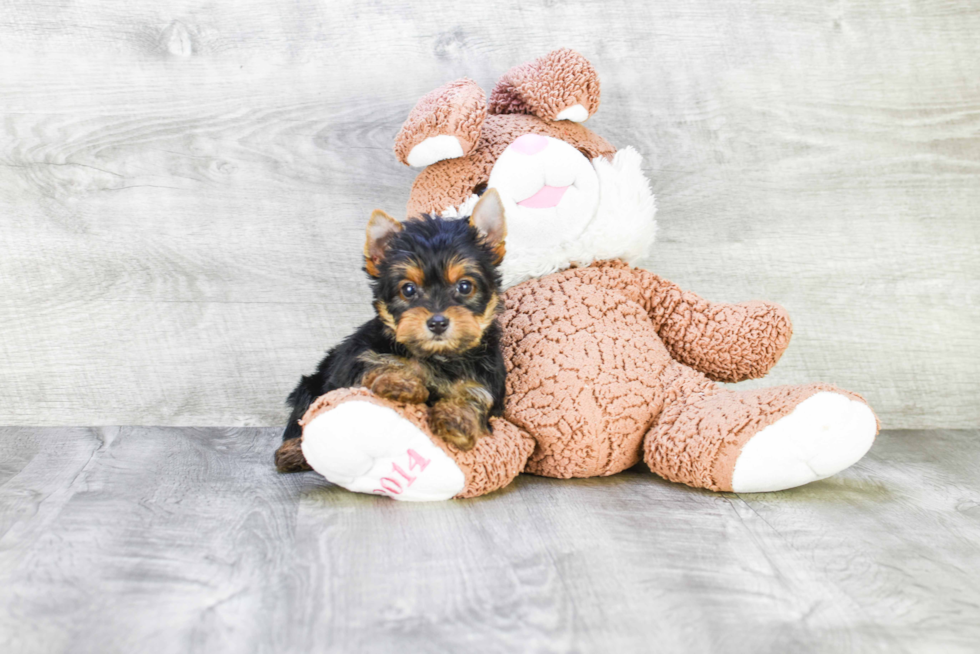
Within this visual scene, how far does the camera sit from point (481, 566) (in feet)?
4.67

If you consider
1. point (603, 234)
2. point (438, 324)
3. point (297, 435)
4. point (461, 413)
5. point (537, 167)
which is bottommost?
point (297, 435)

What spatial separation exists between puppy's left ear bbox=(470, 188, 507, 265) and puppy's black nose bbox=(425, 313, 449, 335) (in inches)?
10.6

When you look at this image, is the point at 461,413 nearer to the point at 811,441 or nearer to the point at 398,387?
the point at 398,387

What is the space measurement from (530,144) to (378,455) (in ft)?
2.85

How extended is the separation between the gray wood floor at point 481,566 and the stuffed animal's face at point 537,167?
0.62 m

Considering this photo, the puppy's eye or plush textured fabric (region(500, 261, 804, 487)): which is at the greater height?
the puppy's eye

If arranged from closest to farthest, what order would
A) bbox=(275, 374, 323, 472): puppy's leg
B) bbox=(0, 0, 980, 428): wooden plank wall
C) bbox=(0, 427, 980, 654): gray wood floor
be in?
bbox=(0, 427, 980, 654): gray wood floor
bbox=(275, 374, 323, 472): puppy's leg
bbox=(0, 0, 980, 428): wooden plank wall

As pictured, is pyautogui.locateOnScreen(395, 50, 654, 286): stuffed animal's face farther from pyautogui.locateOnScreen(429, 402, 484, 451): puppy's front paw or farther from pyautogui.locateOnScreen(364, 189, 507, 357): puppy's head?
pyautogui.locateOnScreen(429, 402, 484, 451): puppy's front paw

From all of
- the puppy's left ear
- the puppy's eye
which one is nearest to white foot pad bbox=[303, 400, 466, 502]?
the puppy's eye

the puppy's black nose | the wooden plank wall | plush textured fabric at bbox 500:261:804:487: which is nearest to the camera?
the puppy's black nose

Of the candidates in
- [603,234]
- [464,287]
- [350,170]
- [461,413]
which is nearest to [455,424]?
[461,413]

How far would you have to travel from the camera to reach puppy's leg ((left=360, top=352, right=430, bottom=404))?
65.2 inches

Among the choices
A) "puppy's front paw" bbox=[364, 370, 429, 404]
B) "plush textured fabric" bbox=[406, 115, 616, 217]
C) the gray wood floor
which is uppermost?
"plush textured fabric" bbox=[406, 115, 616, 217]

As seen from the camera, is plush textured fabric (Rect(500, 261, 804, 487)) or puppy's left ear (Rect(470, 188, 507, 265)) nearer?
puppy's left ear (Rect(470, 188, 507, 265))
